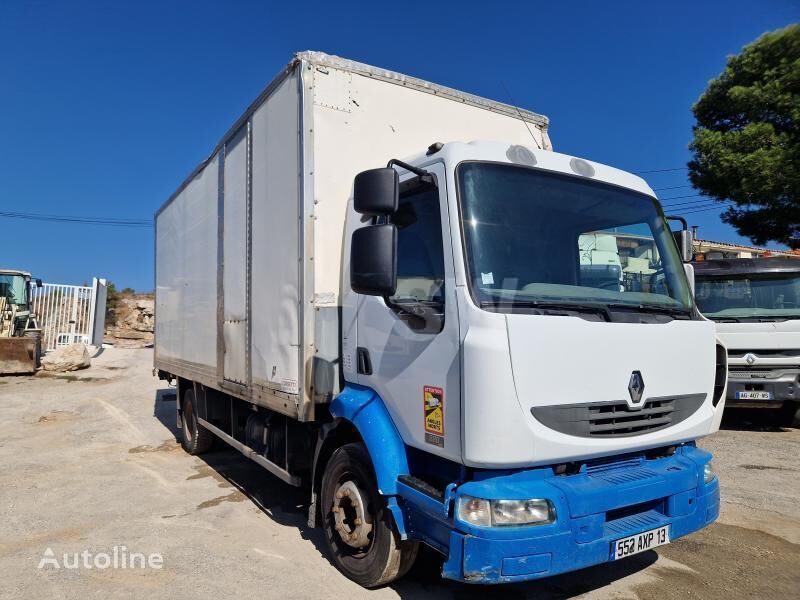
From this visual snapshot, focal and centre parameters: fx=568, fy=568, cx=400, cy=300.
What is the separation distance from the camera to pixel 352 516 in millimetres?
3609

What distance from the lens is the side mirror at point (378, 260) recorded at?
2932mm

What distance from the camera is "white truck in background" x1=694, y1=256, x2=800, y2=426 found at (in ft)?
25.7

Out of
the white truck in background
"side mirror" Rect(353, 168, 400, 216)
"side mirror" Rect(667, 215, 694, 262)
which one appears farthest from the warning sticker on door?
the white truck in background

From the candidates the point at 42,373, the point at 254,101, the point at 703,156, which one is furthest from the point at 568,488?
the point at 42,373

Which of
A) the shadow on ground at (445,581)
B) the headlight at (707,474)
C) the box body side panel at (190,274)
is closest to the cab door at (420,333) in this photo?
the shadow on ground at (445,581)

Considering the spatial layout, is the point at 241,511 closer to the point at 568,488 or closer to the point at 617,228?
the point at 568,488

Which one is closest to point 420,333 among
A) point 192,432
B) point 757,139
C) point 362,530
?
point 362,530

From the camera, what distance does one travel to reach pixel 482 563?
2602 millimetres

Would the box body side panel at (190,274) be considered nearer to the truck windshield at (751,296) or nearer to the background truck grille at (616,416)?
the background truck grille at (616,416)

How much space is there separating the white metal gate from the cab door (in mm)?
20729

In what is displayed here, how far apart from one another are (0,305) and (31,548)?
1569 cm

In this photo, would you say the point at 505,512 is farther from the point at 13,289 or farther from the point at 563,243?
the point at 13,289

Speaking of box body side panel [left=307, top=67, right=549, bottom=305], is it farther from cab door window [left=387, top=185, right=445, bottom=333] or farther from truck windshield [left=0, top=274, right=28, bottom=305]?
truck windshield [left=0, top=274, right=28, bottom=305]

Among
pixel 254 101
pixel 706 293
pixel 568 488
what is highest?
pixel 254 101
